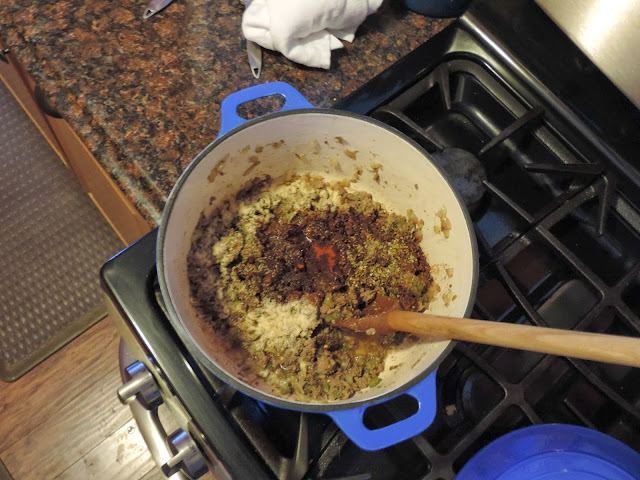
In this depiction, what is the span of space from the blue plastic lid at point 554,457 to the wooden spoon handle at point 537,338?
18 cm

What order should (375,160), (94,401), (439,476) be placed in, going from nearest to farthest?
(439,476) → (375,160) → (94,401)

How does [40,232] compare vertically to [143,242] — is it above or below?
below

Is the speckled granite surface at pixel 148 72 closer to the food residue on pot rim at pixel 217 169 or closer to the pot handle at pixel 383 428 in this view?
the food residue on pot rim at pixel 217 169

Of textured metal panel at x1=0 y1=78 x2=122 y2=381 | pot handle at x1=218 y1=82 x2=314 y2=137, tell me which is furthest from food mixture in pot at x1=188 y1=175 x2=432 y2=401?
textured metal panel at x1=0 y1=78 x2=122 y2=381

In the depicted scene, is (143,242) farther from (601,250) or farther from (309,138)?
(601,250)

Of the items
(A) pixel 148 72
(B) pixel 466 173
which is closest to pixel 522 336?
(B) pixel 466 173

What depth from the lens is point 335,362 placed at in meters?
0.60

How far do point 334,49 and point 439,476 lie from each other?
24.3 inches

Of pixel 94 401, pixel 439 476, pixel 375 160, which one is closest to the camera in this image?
pixel 439 476

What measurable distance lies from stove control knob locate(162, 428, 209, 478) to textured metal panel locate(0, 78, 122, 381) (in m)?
0.72

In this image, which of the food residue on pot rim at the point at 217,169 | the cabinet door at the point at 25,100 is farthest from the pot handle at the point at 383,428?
the cabinet door at the point at 25,100

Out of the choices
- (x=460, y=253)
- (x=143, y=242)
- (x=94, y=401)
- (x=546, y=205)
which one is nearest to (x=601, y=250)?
(x=546, y=205)

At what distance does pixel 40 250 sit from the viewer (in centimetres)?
117

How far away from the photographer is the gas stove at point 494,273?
54cm
